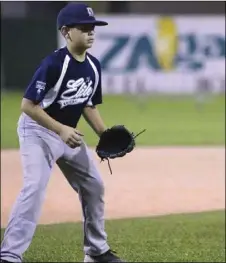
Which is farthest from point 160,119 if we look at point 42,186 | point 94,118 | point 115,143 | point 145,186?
point 42,186

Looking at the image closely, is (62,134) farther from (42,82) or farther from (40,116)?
(42,82)

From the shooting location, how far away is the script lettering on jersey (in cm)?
459

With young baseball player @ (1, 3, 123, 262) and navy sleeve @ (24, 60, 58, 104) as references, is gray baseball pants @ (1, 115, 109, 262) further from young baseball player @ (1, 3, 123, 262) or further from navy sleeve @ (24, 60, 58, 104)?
navy sleeve @ (24, 60, 58, 104)

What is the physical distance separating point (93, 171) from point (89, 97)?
1.45 feet

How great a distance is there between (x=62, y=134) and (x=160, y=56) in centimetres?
1921

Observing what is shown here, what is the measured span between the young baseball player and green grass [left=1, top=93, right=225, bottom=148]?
7.30 meters

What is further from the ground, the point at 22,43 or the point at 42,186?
the point at 22,43

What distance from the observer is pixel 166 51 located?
2341 cm

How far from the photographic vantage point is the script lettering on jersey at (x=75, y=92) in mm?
4590

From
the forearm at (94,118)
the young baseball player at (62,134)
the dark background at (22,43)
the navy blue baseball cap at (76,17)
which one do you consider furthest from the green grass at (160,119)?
the navy blue baseball cap at (76,17)

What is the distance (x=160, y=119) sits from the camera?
1752 cm

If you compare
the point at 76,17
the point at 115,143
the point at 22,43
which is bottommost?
→ the point at 115,143

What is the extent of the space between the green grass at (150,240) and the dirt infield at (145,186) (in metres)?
0.44

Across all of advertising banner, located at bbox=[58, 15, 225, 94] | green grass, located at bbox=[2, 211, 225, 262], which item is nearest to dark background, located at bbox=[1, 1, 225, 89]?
advertising banner, located at bbox=[58, 15, 225, 94]
